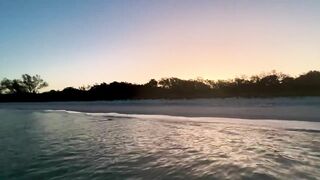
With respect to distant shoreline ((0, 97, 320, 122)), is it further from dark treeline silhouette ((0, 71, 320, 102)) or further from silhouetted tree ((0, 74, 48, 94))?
silhouetted tree ((0, 74, 48, 94))

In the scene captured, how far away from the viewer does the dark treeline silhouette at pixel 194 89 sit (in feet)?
Result: 174

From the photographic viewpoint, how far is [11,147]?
14.2 meters

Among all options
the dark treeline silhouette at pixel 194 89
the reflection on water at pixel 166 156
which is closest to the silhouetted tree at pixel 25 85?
the dark treeline silhouette at pixel 194 89

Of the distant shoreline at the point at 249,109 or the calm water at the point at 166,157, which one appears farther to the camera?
the distant shoreline at the point at 249,109

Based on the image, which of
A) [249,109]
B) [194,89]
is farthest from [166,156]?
[194,89]

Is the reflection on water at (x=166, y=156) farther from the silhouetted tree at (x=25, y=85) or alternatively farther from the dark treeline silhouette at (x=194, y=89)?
the silhouetted tree at (x=25, y=85)

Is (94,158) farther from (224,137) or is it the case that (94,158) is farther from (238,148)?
(224,137)

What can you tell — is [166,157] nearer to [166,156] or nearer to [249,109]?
[166,156]

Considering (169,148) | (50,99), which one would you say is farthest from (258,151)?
(50,99)

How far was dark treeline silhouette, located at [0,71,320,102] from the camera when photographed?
52938 millimetres

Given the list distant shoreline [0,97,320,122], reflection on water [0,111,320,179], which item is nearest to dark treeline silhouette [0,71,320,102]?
distant shoreline [0,97,320,122]

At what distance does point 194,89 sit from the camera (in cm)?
6644

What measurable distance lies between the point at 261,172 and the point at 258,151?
3.19m

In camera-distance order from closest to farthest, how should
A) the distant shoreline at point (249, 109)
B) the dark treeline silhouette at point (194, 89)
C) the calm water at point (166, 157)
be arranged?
the calm water at point (166, 157) → the distant shoreline at point (249, 109) → the dark treeline silhouette at point (194, 89)
